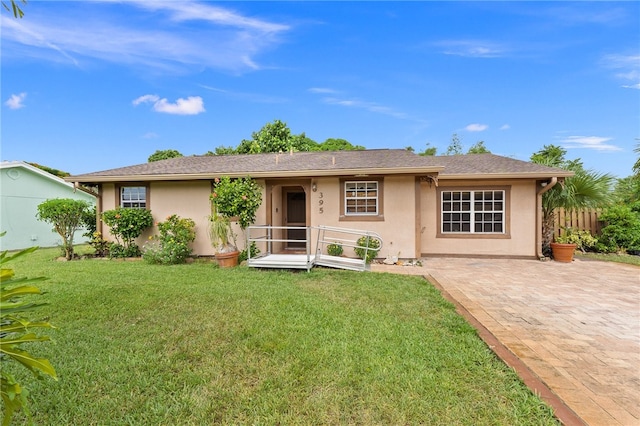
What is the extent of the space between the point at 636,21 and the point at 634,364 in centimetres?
961

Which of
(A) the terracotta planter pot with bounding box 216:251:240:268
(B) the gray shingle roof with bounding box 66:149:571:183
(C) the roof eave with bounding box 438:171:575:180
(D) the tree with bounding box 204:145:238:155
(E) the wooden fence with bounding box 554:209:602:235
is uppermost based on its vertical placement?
(D) the tree with bounding box 204:145:238:155

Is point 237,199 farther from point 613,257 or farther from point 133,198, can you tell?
point 613,257

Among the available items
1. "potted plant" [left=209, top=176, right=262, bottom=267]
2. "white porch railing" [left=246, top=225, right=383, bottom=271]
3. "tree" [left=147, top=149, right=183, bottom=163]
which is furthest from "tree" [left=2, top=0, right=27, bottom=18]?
"tree" [left=147, top=149, right=183, bottom=163]

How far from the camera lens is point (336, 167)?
890 cm

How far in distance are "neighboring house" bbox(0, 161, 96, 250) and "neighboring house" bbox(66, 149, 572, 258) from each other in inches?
222

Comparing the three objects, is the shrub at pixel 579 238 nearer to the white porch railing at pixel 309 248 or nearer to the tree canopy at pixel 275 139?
the white porch railing at pixel 309 248

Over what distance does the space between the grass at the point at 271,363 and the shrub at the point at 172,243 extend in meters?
3.16

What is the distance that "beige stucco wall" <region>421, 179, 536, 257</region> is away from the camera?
9.34m

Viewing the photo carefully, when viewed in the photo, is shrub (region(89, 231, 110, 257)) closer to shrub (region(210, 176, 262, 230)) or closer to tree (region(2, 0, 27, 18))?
shrub (region(210, 176, 262, 230))

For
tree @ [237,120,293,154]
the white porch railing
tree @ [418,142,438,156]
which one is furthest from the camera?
tree @ [418,142,438,156]

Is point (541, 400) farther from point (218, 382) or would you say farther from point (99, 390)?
→ point (99, 390)

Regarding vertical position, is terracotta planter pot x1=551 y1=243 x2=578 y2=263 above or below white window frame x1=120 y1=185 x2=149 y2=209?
below

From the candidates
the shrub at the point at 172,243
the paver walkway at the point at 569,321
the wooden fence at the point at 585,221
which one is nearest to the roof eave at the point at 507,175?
the paver walkway at the point at 569,321

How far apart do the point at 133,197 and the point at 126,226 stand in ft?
4.66
